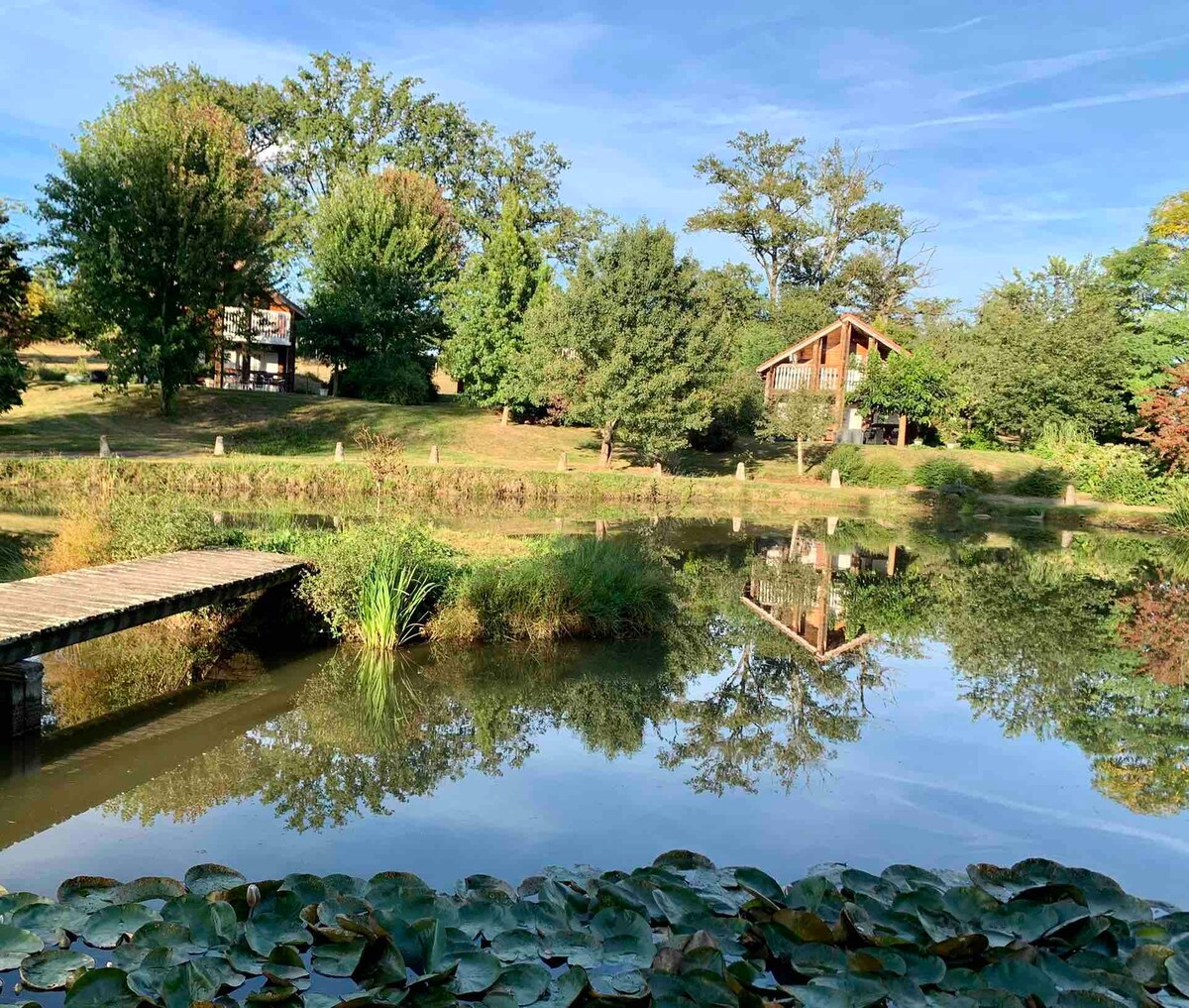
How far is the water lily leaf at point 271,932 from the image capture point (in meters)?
4.39

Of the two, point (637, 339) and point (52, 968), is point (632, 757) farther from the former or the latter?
point (637, 339)

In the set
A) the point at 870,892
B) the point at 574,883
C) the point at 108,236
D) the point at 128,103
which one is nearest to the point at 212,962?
the point at 574,883

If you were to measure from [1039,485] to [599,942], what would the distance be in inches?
1261

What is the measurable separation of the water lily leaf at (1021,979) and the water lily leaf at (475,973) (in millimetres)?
1973

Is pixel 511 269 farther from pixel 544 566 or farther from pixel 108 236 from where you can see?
pixel 544 566

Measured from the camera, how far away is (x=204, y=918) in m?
4.51

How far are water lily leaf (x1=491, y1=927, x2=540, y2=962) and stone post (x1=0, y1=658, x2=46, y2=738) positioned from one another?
5019 millimetres

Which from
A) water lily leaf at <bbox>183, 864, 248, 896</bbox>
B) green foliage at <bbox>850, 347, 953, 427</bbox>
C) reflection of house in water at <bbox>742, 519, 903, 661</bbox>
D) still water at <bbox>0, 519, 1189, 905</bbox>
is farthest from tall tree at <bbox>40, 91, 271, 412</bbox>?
water lily leaf at <bbox>183, 864, 248, 896</bbox>

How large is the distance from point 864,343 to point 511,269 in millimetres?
15024

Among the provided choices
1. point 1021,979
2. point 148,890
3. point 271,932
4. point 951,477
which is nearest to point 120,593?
point 148,890

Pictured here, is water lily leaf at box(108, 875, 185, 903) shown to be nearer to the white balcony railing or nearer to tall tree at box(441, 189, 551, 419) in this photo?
tall tree at box(441, 189, 551, 419)

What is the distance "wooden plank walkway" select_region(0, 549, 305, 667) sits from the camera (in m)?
7.85

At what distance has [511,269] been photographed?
1570 inches

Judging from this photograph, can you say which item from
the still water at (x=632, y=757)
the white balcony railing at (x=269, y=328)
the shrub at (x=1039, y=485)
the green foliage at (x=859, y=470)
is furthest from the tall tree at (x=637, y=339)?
the still water at (x=632, y=757)
